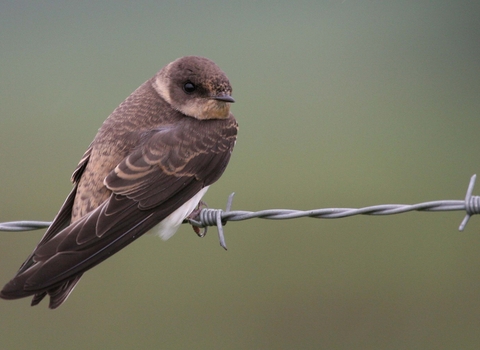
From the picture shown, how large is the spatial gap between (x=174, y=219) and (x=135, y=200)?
1.36 ft

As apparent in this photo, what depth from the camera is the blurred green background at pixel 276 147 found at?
9.40m

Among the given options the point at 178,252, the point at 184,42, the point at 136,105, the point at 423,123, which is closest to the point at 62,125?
the point at 184,42

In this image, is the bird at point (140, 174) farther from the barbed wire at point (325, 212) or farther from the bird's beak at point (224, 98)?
the barbed wire at point (325, 212)

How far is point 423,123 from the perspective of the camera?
1331cm

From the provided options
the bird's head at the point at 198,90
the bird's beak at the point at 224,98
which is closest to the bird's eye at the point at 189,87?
the bird's head at the point at 198,90

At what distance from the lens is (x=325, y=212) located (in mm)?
4395

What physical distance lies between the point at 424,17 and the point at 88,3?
752 centimetres

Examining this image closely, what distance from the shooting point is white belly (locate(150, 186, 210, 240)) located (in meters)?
5.28

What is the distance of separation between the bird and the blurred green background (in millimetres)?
3694

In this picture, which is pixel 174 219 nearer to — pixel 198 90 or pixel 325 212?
pixel 198 90

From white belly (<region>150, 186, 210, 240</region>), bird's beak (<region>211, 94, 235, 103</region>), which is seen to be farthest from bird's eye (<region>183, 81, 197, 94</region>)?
white belly (<region>150, 186, 210, 240</region>)

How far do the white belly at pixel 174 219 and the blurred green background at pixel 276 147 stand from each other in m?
3.68

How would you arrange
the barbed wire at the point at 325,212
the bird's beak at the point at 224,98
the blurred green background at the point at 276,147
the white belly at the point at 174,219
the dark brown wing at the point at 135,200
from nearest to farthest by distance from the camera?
1. the barbed wire at the point at 325,212
2. the dark brown wing at the point at 135,200
3. the white belly at the point at 174,219
4. the bird's beak at the point at 224,98
5. the blurred green background at the point at 276,147

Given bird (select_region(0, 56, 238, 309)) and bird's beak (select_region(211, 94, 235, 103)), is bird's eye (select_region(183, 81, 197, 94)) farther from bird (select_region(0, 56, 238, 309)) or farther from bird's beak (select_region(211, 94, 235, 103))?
bird's beak (select_region(211, 94, 235, 103))
